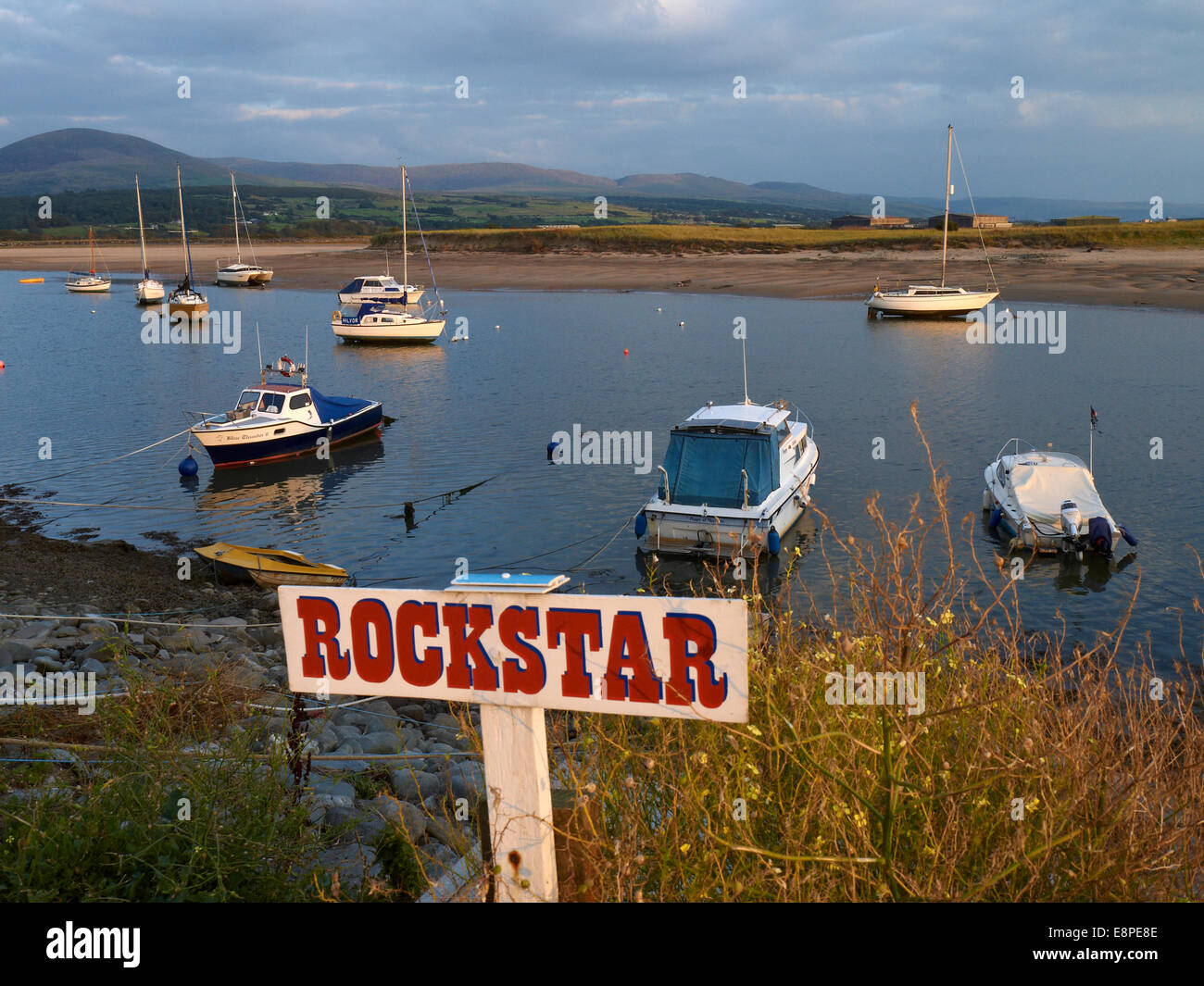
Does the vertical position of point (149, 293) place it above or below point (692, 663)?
above

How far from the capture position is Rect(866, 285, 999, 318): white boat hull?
60.7m

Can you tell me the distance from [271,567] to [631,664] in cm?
1655

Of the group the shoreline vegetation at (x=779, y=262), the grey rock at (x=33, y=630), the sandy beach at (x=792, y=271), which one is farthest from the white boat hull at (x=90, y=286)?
the grey rock at (x=33, y=630)

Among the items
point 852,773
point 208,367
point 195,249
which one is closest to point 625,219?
point 195,249

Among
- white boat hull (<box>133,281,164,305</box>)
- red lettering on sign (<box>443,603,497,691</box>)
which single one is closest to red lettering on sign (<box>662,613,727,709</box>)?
red lettering on sign (<box>443,603,497,691</box>)

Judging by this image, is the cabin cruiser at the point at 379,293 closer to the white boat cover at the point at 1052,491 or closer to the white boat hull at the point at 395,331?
the white boat hull at the point at 395,331

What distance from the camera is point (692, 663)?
10.3 feet

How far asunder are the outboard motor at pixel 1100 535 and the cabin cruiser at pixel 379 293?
164ft

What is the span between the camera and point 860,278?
253 ft

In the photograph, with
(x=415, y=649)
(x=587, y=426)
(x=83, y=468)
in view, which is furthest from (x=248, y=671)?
(x=587, y=426)

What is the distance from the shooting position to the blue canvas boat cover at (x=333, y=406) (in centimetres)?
3048

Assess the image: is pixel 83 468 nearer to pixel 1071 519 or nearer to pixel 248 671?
pixel 248 671

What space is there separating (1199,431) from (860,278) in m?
49.2

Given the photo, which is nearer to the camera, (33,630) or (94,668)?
(94,668)
